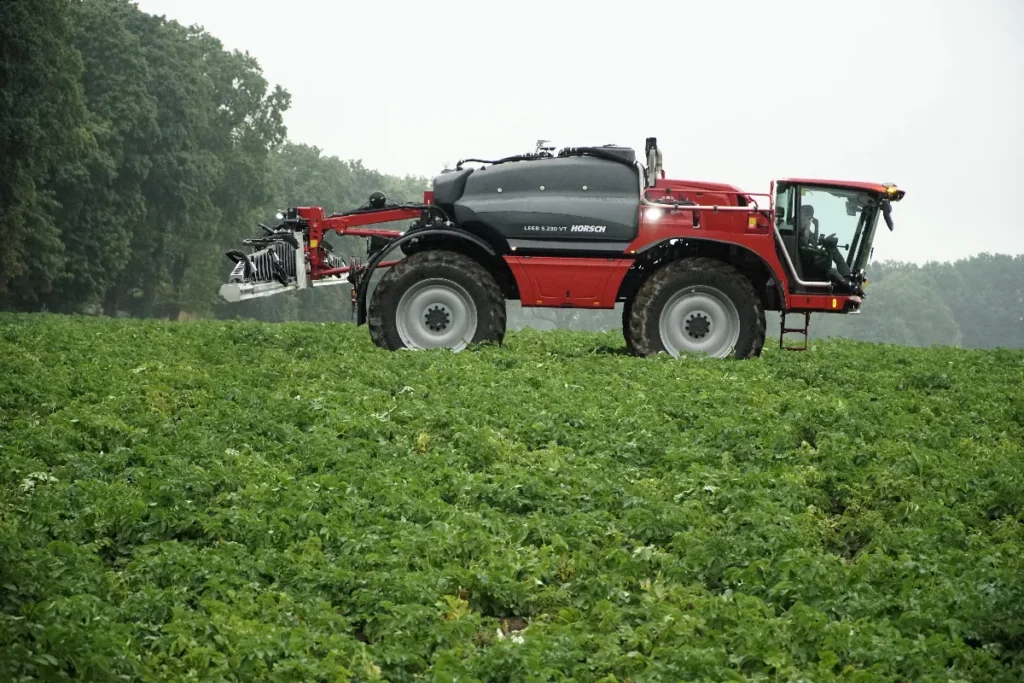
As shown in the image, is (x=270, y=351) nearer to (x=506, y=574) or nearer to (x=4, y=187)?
(x=506, y=574)

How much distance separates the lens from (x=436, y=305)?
2086 cm

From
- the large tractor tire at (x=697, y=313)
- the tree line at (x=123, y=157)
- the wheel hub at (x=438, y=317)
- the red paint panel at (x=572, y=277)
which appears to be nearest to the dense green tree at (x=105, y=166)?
the tree line at (x=123, y=157)

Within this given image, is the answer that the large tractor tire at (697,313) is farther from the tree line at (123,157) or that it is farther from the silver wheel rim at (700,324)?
the tree line at (123,157)

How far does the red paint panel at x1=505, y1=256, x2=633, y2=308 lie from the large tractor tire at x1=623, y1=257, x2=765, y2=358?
18.7 inches

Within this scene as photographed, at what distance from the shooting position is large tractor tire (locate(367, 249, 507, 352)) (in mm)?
20547

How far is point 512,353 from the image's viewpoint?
2064cm

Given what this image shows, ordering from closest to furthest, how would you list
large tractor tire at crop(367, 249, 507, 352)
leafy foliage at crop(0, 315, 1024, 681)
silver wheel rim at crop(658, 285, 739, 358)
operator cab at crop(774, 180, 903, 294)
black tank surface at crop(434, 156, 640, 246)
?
1. leafy foliage at crop(0, 315, 1024, 681)
2. black tank surface at crop(434, 156, 640, 246)
3. large tractor tire at crop(367, 249, 507, 352)
4. silver wheel rim at crop(658, 285, 739, 358)
5. operator cab at crop(774, 180, 903, 294)

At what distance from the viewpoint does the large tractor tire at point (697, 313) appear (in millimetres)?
20469

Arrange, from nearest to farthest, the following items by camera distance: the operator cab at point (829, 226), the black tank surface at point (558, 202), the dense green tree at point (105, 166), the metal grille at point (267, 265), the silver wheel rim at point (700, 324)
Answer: the black tank surface at point (558, 202), the silver wheel rim at point (700, 324), the metal grille at point (267, 265), the operator cab at point (829, 226), the dense green tree at point (105, 166)

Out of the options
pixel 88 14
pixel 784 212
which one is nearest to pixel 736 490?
pixel 784 212

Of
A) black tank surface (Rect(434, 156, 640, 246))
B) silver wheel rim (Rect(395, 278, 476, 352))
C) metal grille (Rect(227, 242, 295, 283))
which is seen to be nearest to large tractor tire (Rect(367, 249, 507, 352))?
silver wheel rim (Rect(395, 278, 476, 352))

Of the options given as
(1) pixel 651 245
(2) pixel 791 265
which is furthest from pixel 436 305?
(2) pixel 791 265

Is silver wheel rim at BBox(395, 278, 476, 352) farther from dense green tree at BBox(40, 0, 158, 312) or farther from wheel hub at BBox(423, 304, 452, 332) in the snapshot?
dense green tree at BBox(40, 0, 158, 312)

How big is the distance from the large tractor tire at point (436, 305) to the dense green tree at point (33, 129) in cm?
2708
